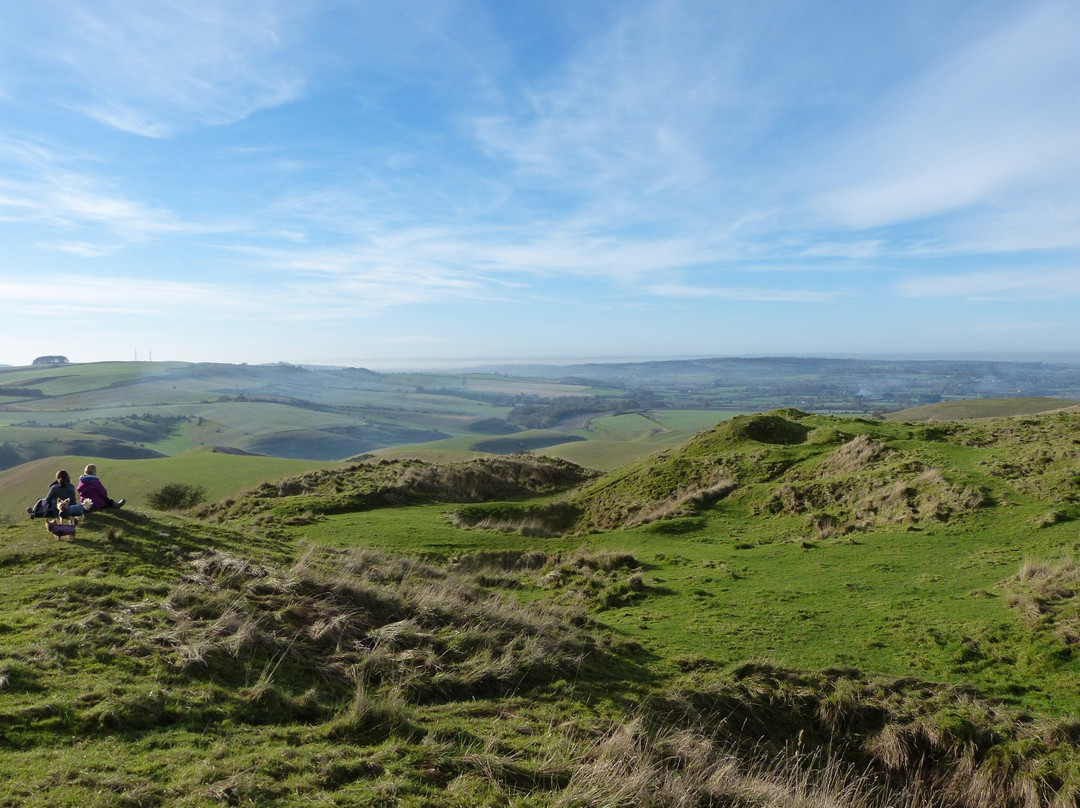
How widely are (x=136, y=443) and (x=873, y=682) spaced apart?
13615cm

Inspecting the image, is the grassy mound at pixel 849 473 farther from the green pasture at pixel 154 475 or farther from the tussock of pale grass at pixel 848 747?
the green pasture at pixel 154 475

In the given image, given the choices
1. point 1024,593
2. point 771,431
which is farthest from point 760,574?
point 771,431

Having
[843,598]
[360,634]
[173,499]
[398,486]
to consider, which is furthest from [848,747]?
[173,499]

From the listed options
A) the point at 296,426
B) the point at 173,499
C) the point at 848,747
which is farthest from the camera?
the point at 296,426

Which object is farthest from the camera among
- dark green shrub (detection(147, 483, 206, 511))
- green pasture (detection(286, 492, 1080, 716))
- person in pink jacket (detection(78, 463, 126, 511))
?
dark green shrub (detection(147, 483, 206, 511))

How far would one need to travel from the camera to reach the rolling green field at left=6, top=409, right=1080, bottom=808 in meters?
6.11

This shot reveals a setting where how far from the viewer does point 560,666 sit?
959 cm

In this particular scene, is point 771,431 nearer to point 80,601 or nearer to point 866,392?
point 80,601

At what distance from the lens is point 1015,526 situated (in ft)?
51.4

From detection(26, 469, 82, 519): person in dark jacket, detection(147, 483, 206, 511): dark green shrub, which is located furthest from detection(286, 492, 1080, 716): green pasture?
detection(147, 483, 206, 511): dark green shrub

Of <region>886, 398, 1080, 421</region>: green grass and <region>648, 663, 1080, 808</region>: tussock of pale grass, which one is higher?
<region>648, 663, 1080, 808</region>: tussock of pale grass

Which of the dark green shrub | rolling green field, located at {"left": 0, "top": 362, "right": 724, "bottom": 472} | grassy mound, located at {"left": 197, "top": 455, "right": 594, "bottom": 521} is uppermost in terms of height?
grassy mound, located at {"left": 197, "top": 455, "right": 594, "bottom": 521}

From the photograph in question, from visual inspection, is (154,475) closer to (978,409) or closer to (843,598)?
(843,598)

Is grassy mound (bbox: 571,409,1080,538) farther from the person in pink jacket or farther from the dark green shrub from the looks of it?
the dark green shrub
